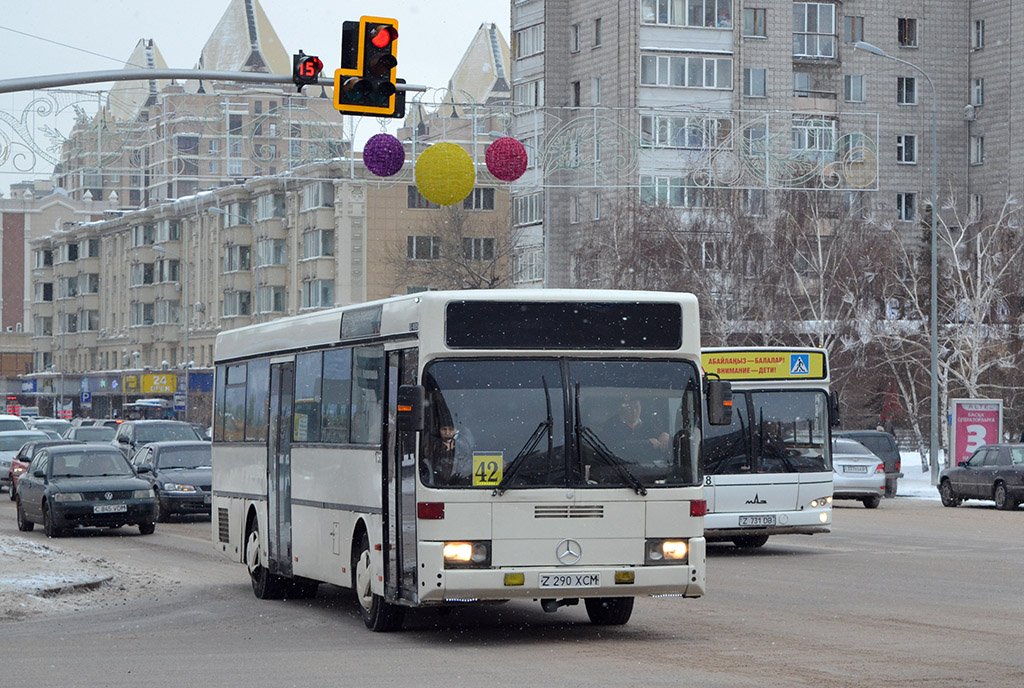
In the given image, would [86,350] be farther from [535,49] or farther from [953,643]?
[953,643]

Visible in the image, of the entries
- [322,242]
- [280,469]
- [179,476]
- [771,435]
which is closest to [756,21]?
[322,242]

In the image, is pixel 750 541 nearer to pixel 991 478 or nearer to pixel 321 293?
pixel 991 478

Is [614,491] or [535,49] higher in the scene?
[535,49]

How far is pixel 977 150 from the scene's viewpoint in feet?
260

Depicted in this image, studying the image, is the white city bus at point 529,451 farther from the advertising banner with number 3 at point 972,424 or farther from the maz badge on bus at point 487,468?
the advertising banner with number 3 at point 972,424

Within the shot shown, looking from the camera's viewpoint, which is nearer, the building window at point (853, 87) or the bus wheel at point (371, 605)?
the bus wheel at point (371, 605)

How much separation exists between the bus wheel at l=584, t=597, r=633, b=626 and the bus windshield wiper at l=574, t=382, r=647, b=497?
62.6 inches

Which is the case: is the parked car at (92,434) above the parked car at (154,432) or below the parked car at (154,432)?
below

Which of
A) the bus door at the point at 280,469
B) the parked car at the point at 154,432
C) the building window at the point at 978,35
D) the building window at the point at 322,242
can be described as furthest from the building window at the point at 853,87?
the bus door at the point at 280,469

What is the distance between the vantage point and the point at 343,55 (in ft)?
61.5

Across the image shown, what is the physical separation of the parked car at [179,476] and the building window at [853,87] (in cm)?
5208

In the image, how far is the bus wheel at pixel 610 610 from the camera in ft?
47.3

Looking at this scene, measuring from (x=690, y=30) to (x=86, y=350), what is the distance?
68569 mm

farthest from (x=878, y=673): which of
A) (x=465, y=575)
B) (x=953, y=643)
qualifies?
(x=465, y=575)
